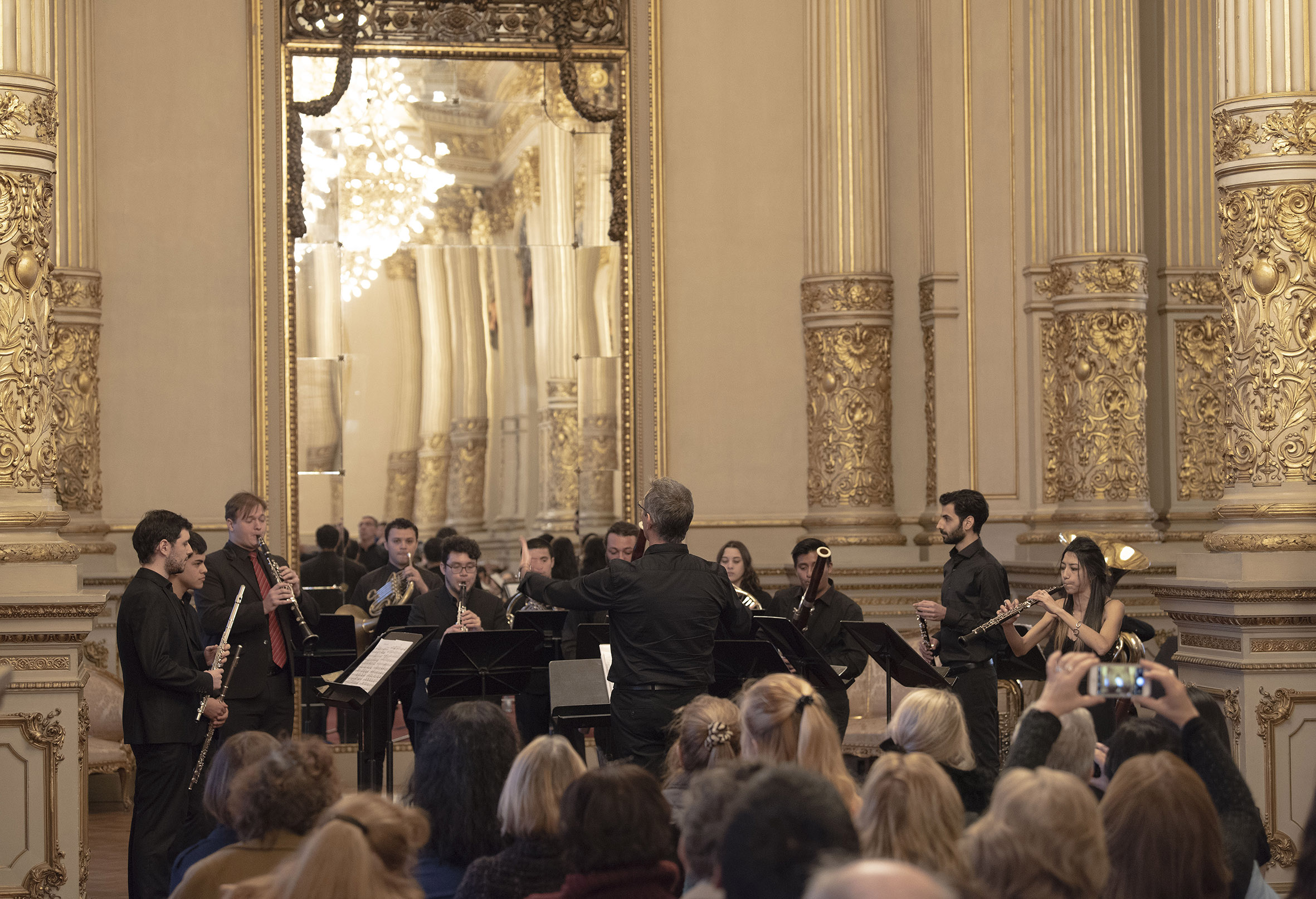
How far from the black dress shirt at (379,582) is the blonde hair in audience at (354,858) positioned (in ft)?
20.7

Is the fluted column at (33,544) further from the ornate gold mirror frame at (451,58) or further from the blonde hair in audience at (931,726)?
the blonde hair in audience at (931,726)

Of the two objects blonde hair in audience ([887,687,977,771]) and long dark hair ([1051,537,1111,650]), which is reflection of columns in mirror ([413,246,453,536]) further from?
blonde hair in audience ([887,687,977,771])

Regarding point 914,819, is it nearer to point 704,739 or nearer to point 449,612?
point 704,739

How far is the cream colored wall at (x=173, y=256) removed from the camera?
10789 millimetres

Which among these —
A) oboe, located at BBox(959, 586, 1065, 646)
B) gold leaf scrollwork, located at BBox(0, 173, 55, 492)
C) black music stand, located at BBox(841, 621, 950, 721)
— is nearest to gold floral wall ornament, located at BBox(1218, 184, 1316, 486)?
oboe, located at BBox(959, 586, 1065, 646)

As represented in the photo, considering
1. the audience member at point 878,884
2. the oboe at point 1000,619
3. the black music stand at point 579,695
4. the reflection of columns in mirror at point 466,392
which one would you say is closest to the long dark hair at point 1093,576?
the oboe at point 1000,619

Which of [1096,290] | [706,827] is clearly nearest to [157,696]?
[706,827]

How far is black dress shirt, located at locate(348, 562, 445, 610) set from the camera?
998 cm

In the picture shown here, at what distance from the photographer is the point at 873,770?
3.50 meters

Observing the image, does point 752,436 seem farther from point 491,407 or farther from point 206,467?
point 206,467

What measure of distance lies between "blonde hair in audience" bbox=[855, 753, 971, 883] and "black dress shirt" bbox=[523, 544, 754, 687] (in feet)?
10.4

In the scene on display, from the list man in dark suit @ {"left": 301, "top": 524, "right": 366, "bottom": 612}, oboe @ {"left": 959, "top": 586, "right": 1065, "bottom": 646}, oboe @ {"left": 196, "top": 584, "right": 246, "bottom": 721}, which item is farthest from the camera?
man in dark suit @ {"left": 301, "top": 524, "right": 366, "bottom": 612}

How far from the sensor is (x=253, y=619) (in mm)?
7477

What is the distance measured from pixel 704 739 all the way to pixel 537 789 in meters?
1.12
